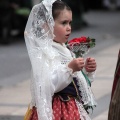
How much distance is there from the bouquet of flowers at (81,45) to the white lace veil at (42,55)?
9.4 inches

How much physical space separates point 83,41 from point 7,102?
385 cm

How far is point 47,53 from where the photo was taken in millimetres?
4469

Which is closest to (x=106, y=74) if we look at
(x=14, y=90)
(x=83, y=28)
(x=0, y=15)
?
(x=14, y=90)

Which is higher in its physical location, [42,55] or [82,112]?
[42,55]

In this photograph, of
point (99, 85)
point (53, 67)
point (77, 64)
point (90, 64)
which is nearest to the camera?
point (77, 64)

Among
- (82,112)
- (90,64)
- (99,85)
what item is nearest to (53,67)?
(90,64)

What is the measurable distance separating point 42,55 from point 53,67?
13 cm

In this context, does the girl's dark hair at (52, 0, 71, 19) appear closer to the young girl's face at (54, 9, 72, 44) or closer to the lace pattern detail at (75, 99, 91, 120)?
the young girl's face at (54, 9, 72, 44)

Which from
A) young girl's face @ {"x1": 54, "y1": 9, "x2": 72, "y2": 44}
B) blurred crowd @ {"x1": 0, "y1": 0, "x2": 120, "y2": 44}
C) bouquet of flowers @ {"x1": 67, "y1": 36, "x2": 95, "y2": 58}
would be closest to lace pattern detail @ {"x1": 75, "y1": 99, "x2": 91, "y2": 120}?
bouquet of flowers @ {"x1": 67, "y1": 36, "x2": 95, "y2": 58}

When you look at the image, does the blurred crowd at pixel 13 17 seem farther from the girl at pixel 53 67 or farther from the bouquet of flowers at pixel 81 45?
the girl at pixel 53 67

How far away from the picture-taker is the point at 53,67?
4453 mm

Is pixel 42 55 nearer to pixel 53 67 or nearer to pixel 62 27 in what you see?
pixel 53 67

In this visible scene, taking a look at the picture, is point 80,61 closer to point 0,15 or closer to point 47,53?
point 47,53

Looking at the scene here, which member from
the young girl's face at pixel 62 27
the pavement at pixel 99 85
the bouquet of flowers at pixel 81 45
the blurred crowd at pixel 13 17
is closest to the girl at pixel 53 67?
the young girl's face at pixel 62 27
